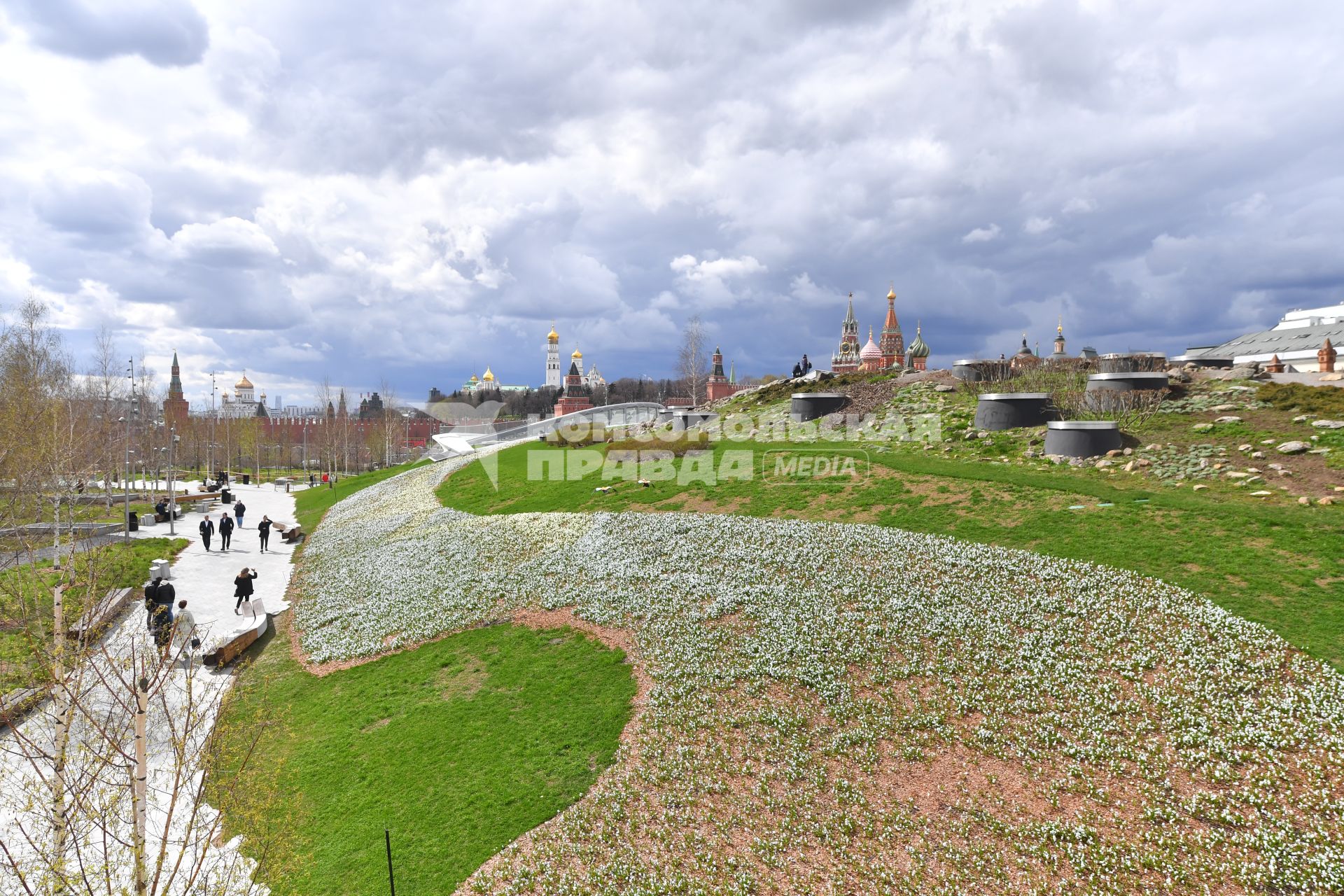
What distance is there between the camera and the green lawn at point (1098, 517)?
13.0 meters

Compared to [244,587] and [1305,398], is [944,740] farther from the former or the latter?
[1305,398]

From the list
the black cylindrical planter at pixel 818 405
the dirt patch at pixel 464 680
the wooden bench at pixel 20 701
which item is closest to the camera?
the wooden bench at pixel 20 701

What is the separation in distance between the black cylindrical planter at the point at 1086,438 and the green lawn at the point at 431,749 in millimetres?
20201

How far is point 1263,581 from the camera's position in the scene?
527 inches

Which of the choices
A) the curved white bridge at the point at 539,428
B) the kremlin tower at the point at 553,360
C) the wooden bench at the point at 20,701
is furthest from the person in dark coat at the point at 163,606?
the kremlin tower at the point at 553,360

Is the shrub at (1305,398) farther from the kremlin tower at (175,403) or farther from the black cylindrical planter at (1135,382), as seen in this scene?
the kremlin tower at (175,403)

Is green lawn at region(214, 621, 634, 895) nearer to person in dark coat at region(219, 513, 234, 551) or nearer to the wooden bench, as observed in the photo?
the wooden bench

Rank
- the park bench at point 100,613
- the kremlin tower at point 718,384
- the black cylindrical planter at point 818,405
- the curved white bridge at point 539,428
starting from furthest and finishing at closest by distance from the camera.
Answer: the kremlin tower at point 718,384 < the curved white bridge at point 539,428 < the black cylindrical planter at point 818,405 < the park bench at point 100,613

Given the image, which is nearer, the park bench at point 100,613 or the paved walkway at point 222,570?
the park bench at point 100,613

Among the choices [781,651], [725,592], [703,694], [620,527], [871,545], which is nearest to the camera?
[703,694]

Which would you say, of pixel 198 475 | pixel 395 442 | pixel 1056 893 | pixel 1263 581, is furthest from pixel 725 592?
pixel 395 442

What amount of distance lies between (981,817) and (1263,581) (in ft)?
31.6

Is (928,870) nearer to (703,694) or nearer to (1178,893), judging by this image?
(1178,893)

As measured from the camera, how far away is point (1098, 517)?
17672 millimetres
